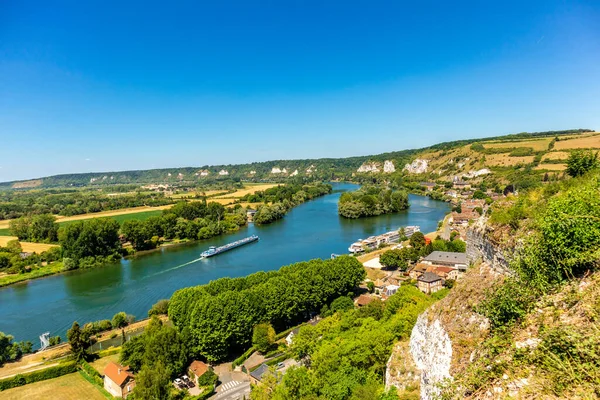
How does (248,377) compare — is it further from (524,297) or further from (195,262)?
(195,262)

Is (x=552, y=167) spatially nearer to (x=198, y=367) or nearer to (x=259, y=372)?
(x=259, y=372)

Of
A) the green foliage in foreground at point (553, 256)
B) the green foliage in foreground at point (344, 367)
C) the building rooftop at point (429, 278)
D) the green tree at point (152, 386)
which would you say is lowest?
the building rooftop at point (429, 278)

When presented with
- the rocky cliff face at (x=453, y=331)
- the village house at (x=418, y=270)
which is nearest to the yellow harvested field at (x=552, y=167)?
the village house at (x=418, y=270)

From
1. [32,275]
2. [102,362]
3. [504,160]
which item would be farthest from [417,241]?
[504,160]

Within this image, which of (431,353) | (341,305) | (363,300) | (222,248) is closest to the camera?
(431,353)

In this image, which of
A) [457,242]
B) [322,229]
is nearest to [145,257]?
[322,229]

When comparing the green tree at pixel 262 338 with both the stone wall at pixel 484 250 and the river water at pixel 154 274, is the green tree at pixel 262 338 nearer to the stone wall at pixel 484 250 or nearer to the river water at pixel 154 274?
the river water at pixel 154 274

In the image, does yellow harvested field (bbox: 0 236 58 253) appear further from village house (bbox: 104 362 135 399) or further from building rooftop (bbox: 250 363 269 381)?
building rooftop (bbox: 250 363 269 381)
